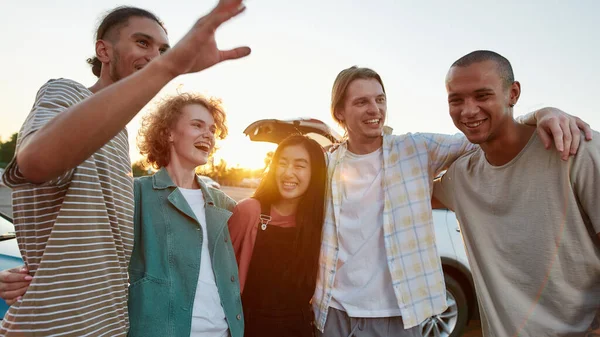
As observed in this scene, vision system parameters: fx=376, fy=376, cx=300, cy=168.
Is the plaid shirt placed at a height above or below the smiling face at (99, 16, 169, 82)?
below

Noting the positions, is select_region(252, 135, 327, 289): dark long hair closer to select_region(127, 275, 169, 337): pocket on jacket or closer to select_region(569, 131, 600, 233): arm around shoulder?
select_region(127, 275, 169, 337): pocket on jacket

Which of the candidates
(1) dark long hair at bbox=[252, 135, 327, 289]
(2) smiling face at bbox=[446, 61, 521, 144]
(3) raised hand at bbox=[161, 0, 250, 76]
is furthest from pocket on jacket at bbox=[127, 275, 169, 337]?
(2) smiling face at bbox=[446, 61, 521, 144]

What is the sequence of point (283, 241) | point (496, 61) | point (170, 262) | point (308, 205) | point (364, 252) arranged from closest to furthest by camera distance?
point (170, 262)
point (496, 61)
point (364, 252)
point (283, 241)
point (308, 205)

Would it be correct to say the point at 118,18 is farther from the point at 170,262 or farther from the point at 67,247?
the point at 170,262

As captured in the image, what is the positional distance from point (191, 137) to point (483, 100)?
1.75 metres

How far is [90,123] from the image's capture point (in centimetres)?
92

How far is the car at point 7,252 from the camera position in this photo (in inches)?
112

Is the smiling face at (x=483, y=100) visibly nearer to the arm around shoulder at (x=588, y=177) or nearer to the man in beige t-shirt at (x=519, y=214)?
the man in beige t-shirt at (x=519, y=214)

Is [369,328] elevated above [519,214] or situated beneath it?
situated beneath

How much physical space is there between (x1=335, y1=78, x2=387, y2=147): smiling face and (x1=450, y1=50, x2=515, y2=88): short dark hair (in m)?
0.76

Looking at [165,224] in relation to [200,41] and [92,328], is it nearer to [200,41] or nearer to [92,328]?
[92,328]

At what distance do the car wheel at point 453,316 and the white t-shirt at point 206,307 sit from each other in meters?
3.14

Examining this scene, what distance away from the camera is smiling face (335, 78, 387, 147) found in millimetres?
2789

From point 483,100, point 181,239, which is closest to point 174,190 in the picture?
point 181,239
